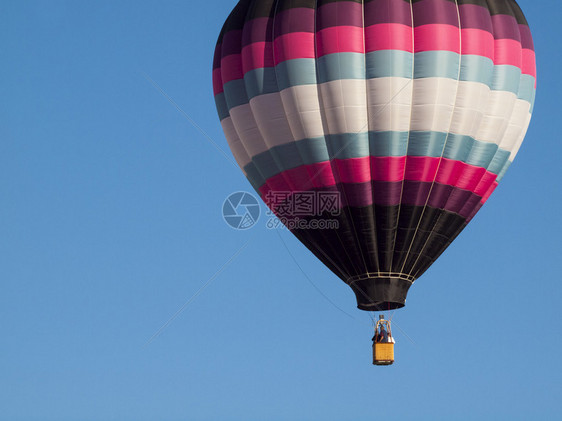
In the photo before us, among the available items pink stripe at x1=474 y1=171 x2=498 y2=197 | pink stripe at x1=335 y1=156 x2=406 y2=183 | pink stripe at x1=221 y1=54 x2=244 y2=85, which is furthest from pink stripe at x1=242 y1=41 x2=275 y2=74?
pink stripe at x1=474 y1=171 x2=498 y2=197

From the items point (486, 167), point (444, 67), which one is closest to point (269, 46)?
point (444, 67)

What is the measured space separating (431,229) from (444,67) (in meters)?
3.19

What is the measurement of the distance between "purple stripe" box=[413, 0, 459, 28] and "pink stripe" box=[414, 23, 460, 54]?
11cm

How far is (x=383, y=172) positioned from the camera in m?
23.3

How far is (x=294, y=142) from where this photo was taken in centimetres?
2367

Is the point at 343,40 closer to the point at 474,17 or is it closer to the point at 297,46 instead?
the point at 297,46

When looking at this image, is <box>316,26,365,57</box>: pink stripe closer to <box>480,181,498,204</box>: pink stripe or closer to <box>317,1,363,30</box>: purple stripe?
<box>317,1,363,30</box>: purple stripe

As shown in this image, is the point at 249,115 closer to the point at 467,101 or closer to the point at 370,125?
the point at 370,125

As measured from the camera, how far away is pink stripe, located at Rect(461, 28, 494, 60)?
76.4 ft

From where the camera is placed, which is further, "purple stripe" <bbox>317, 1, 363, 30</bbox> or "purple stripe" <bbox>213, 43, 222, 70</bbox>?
"purple stripe" <bbox>213, 43, 222, 70</bbox>

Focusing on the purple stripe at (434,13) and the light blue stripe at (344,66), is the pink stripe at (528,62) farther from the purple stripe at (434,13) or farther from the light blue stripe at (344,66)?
the light blue stripe at (344,66)

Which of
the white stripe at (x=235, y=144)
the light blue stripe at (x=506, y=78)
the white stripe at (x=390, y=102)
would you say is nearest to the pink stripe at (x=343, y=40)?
the white stripe at (x=390, y=102)

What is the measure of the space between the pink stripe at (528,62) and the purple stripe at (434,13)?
6.40 feet

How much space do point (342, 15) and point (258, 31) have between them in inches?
72.3
